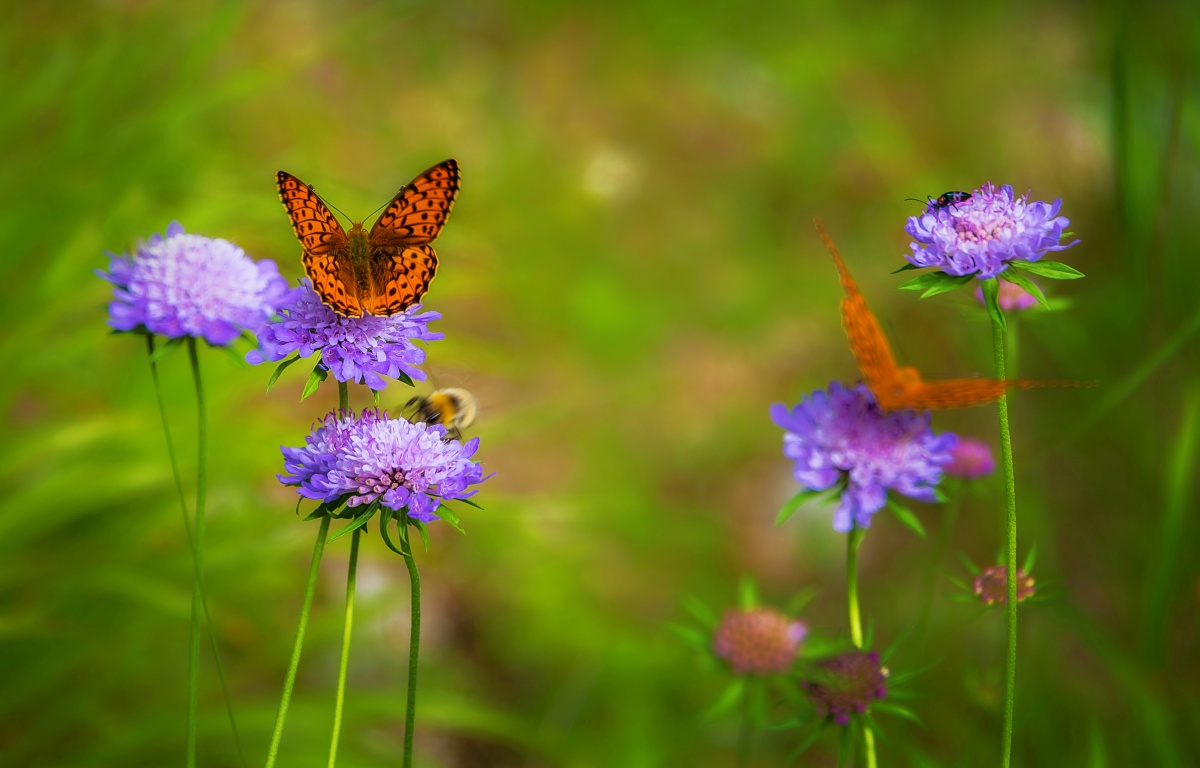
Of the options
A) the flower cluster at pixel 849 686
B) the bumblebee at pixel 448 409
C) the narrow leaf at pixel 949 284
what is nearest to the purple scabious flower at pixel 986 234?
the narrow leaf at pixel 949 284

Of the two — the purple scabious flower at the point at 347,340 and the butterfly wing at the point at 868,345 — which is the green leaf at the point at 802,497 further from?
the purple scabious flower at the point at 347,340

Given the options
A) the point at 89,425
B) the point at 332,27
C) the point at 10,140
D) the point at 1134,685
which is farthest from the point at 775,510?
the point at 332,27

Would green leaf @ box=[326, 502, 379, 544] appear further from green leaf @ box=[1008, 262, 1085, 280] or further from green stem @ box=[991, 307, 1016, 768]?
green leaf @ box=[1008, 262, 1085, 280]

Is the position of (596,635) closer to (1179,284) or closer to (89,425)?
(89,425)

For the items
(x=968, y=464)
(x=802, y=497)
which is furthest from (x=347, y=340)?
(x=968, y=464)

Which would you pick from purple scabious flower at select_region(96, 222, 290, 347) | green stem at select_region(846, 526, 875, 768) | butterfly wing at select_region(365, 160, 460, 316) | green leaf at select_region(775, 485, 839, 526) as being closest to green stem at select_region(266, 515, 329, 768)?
purple scabious flower at select_region(96, 222, 290, 347)

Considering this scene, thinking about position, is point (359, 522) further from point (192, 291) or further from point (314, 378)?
point (192, 291)
